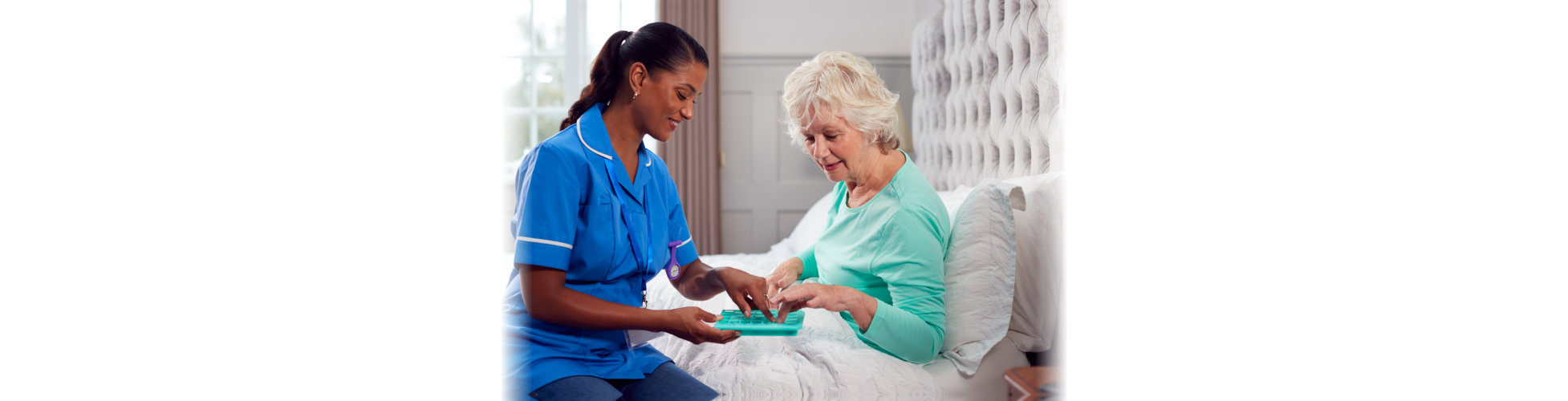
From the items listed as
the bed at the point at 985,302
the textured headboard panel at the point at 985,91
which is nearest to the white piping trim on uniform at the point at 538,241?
the bed at the point at 985,302

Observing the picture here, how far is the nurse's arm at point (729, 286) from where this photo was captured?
3.18 feet

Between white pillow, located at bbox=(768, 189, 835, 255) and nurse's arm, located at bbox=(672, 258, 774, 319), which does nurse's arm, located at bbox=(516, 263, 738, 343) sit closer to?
nurse's arm, located at bbox=(672, 258, 774, 319)

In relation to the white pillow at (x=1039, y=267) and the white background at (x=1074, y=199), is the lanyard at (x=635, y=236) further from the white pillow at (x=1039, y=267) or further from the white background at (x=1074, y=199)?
the white pillow at (x=1039, y=267)

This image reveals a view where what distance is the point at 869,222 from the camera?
3.69ft

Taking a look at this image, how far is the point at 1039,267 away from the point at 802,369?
42 centimetres

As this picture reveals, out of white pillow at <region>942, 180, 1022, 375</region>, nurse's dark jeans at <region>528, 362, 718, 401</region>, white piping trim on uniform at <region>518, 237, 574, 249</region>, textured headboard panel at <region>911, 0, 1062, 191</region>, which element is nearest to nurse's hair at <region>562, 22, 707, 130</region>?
white piping trim on uniform at <region>518, 237, 574, 249</region>

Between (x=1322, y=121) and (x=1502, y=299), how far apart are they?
0.18 metres

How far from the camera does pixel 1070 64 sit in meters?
0.64

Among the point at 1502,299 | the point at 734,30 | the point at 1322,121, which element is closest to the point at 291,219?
the point at 1322,121

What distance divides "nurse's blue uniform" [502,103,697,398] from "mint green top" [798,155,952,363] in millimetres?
312

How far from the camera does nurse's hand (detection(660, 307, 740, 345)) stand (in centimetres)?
80

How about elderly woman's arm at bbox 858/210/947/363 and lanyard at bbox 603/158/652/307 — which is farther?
elderly woman's arm at bbox 858/210/947/363

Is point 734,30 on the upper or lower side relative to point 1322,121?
upper

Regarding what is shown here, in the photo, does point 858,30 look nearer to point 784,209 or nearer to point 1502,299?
point 784,209
